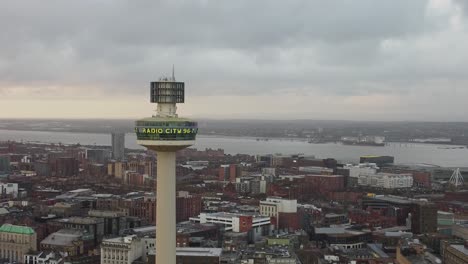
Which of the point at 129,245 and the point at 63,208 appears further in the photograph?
the point at 63,208

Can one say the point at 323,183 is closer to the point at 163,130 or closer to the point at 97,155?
the point at 97,155

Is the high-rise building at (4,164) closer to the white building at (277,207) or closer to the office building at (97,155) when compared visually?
the office building at (97,155)

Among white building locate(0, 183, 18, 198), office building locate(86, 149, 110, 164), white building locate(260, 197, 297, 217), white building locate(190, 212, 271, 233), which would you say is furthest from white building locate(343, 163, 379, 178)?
white building locate(0, 183, 18, 198)

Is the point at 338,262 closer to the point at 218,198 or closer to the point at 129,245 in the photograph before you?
the point at 129,245

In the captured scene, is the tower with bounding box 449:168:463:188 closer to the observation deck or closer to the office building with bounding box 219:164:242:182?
the office building with bounding box 219:164:242:182

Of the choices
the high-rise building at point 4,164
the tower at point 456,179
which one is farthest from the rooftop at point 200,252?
the high-rise building at point 4,164

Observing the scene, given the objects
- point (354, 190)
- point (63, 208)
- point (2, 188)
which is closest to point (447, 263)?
point (63, 208)
